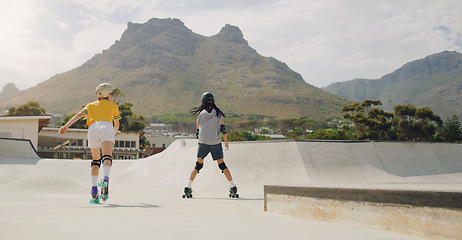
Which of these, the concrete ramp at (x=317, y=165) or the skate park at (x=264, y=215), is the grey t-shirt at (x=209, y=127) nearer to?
the skate park at (x=264, y=215)

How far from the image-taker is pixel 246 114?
515 feet

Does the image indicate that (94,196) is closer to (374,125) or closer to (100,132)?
(100,132)

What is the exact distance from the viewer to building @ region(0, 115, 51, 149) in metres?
28.5

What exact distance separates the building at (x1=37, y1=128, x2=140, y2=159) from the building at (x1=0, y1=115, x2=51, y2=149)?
8835 millimetres

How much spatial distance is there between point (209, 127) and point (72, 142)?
40.3m

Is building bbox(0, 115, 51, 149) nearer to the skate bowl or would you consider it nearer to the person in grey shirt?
the skate bowl

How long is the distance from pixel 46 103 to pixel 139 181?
555ft

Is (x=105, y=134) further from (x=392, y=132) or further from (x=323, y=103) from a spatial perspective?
(x=323, y=103)

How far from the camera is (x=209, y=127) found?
789cm

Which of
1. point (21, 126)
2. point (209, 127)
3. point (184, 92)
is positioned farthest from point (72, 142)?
point (184, 92)

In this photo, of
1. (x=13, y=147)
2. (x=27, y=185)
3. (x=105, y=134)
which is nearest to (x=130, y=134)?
(x=13, y=147)

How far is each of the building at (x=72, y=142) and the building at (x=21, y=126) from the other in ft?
29.0

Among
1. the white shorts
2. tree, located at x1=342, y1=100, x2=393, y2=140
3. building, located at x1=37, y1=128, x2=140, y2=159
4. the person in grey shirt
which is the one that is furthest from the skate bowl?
tree, located at x1=342, y1=100, x2=393, y2=140

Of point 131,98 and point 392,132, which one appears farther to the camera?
point 131,98
